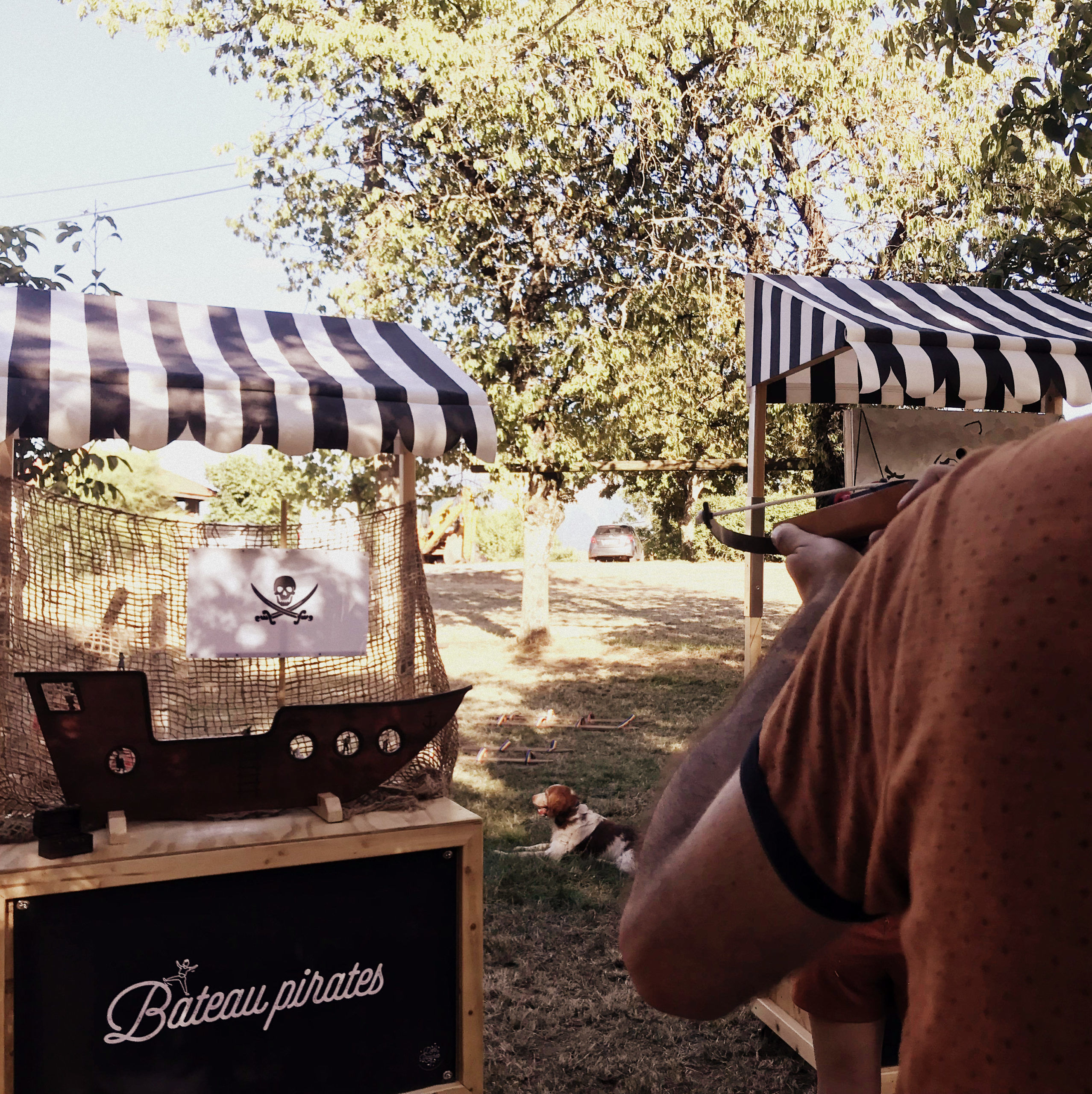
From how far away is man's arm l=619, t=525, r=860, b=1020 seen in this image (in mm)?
524

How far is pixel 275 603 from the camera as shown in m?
2.81

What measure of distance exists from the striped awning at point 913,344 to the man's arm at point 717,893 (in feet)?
10.1

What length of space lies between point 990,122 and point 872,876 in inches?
397

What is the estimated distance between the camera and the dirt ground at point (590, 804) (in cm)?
317

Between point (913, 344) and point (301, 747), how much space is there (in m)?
2.57

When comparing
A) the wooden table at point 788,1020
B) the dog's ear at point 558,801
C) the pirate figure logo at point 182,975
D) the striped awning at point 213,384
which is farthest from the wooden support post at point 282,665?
the dog's ear at point 558,801

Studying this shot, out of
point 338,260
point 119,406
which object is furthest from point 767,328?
point 338,260

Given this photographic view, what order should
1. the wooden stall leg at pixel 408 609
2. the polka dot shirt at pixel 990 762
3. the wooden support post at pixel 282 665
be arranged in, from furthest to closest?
the wooden stall leg at pixel 408 609 → the wooden support post at pixel 282 665 → the polka dot shirt at pixel 990 762

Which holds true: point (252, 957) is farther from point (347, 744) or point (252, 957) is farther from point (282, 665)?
point (282, 665)

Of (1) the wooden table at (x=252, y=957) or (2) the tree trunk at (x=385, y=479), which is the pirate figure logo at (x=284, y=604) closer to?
(1) the wooden table at (x=252, y=957)

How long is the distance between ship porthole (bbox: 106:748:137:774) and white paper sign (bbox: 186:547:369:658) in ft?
1.09

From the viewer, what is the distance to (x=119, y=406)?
8.86 feet

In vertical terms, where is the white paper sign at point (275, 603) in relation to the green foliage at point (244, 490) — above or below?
below

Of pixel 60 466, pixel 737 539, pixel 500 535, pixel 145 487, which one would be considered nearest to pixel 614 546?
pixel 500 535
